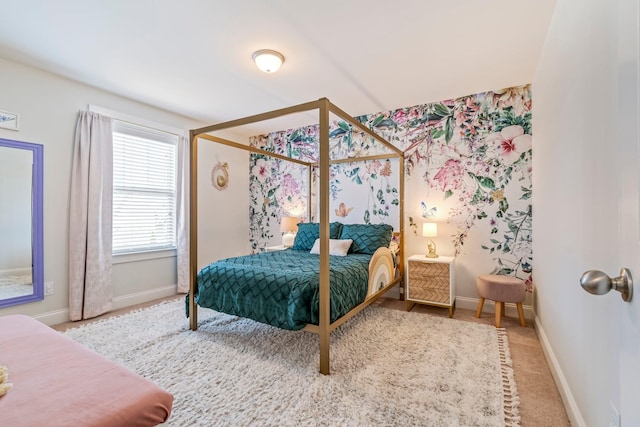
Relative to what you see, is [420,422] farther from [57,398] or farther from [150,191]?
[150,191]

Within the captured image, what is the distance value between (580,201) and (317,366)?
186 cm

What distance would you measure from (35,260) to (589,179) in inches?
168

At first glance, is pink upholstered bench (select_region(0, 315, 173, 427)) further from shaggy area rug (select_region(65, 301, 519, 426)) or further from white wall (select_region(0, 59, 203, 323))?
white wall (select_region(0, 59, 203, 323))

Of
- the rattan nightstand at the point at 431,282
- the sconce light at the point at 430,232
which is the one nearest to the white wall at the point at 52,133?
the rattan nightstand at the point at 431,282

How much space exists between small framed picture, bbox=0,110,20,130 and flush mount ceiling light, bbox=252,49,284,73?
7.48 feet

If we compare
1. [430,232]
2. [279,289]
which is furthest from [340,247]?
[279,289]

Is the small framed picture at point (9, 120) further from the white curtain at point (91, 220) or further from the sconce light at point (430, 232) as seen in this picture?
the sconce light at point (430, 232)

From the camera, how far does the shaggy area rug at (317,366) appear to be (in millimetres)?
1623

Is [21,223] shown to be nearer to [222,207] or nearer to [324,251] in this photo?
[222,207]

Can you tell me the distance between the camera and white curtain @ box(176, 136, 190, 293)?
4.00 meters

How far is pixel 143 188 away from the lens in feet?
12.3

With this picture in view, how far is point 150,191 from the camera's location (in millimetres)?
3811

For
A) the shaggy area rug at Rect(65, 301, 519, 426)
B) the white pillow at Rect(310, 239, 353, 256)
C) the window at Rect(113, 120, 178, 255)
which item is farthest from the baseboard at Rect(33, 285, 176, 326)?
the white pillow at Rect(310, 239, 353, 256)

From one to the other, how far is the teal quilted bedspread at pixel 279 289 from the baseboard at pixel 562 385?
140cm
